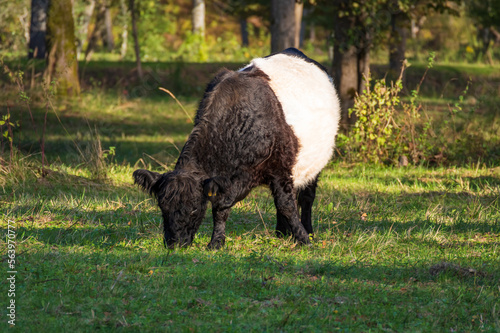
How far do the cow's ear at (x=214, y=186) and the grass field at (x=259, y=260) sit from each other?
684 mm

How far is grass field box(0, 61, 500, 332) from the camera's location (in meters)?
5.22

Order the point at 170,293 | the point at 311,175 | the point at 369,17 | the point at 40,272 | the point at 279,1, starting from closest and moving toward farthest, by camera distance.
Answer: the point at 170,293 → the point at 40,272 → the point at 311,175 → the point at 369,17 → the point at 279,1

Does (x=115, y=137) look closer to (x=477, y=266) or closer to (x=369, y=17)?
(x=369, y=17)

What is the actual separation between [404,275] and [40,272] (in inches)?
140

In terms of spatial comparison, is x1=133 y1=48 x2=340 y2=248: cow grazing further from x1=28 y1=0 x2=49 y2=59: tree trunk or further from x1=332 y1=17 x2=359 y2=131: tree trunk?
x1=28 y1=0 x2=49 y2=59: tree trunk

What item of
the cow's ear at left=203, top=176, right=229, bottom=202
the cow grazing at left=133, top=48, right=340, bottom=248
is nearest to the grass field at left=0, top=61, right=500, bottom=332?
the cow grazing at left=133, top=48, right=340, bottom=248

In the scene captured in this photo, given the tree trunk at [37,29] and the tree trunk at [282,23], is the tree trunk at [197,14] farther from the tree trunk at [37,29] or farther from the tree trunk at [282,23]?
the tree trunk at [282,23]

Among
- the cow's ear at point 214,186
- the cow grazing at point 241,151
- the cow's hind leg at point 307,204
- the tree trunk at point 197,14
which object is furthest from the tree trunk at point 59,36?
the tree trunk at point 197,14

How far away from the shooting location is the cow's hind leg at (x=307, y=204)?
27.3 feet

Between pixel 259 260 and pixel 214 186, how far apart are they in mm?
922

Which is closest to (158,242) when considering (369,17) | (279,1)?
(369,17)

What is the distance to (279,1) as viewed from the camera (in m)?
17.0

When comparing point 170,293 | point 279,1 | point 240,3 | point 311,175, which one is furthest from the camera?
point 240,3

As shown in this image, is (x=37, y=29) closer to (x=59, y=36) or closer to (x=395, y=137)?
(x=59, y=36)
